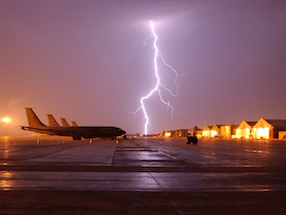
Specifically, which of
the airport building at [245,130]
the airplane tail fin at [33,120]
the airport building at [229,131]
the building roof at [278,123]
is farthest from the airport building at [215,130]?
the airplane tail fin at [33,120]

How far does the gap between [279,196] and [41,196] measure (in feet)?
24.1

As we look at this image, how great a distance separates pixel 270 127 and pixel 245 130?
58.4ft

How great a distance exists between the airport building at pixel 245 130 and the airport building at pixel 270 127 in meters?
5.81

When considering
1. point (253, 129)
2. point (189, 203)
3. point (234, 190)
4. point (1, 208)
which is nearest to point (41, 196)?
point (1, 208)

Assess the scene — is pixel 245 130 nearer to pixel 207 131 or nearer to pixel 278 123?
pixel 278 123

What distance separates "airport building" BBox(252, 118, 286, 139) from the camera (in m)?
99.2

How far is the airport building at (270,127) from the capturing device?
99.2 metres

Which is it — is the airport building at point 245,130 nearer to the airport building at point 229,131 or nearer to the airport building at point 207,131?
the airport building at point 229,131

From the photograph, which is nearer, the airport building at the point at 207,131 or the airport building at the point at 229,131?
the airport building at the point at 229,131

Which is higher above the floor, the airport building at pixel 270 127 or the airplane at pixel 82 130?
the airport building at pixel 270 127

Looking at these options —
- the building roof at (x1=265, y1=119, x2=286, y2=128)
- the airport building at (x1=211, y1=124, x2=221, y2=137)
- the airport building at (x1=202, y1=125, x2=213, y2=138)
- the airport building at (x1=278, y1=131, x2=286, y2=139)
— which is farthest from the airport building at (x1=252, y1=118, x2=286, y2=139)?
the airport building at (x1=202, y1=125, x2=213, y2=138)

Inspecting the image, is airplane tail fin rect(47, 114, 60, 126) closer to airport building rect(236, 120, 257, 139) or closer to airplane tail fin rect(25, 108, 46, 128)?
airplane tail fin rect(25, 108, 46, 128)

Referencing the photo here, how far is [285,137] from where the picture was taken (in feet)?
305

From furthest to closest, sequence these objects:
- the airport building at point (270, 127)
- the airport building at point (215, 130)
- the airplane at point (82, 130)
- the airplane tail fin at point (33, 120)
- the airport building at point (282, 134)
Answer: the airport building at point (215, 130), the airport building at point (270, 127), the airport building at point (282, 134), the airplane tail fin at point (33, 120), the airplane at point (82, 130)
